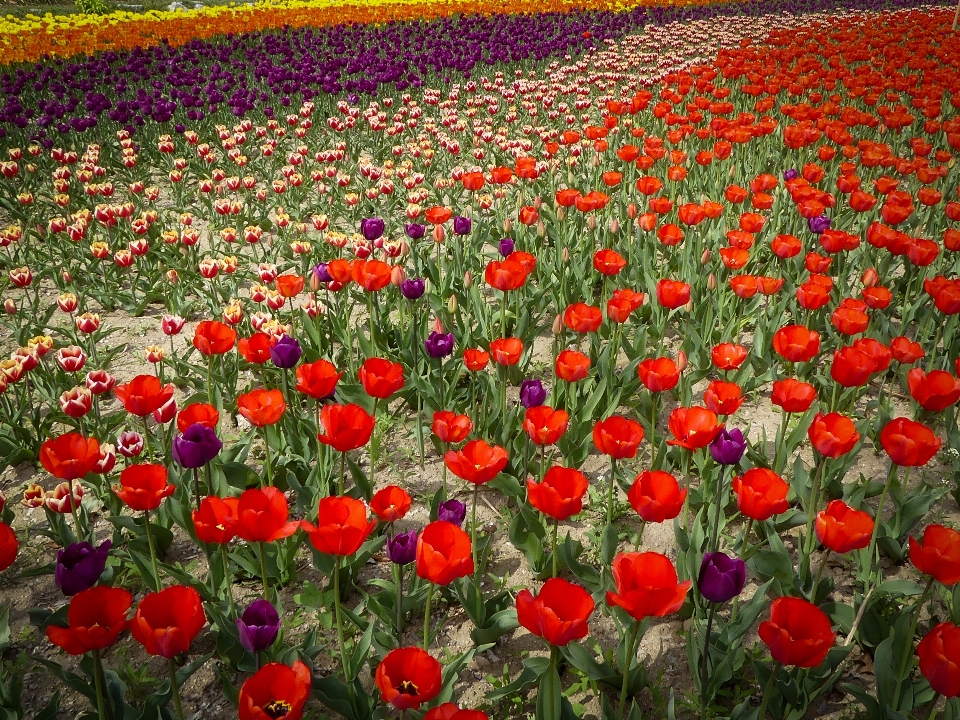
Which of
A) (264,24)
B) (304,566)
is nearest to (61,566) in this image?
(304,566)

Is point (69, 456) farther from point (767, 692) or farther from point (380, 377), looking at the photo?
point (767, 692)

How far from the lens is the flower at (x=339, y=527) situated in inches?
69.7

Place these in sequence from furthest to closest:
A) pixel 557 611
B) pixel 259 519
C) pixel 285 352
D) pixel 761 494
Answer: pixel 285 352, pixel 761 494, pixel 259 519, pixel 557 611

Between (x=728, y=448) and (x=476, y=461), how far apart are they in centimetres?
82

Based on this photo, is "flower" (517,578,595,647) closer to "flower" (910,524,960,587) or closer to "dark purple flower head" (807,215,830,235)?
"flower" (910,524,960,587)

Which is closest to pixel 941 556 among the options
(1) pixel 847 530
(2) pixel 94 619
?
(1) pixel 847 530

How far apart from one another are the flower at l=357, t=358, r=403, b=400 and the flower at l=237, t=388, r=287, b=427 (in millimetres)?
321

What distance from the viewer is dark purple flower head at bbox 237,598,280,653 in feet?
5.53

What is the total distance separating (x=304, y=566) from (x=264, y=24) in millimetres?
20309

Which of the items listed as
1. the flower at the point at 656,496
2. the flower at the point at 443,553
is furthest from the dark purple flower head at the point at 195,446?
the flower at the point at 656,496

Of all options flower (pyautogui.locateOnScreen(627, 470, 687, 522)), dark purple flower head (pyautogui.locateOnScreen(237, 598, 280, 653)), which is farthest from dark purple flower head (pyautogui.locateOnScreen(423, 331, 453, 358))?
dark purple flower head (pyautogui.locateOnScreen(237, 598, 280, 653))

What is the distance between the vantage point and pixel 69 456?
2.18 m

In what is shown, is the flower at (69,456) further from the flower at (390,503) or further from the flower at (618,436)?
the flower at (618,436)

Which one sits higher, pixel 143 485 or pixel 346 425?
pixel 346 425
